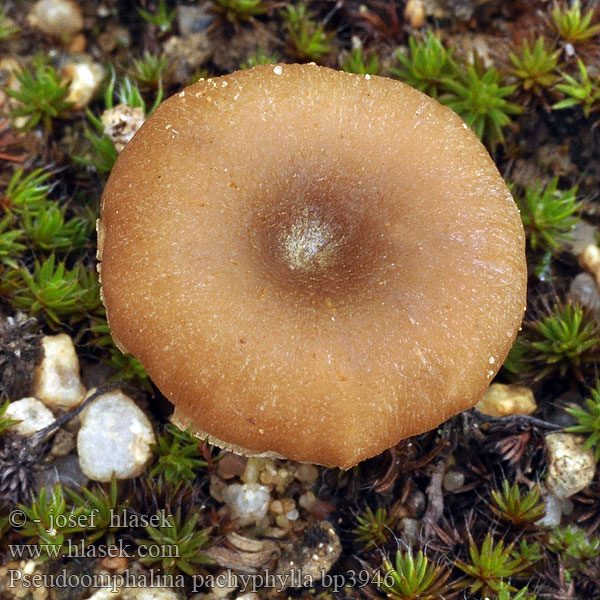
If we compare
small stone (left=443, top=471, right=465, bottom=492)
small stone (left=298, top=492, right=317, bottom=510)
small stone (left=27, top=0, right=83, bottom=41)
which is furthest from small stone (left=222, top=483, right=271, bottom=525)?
small stone (left=27, top=0, right=83, bottom=41)

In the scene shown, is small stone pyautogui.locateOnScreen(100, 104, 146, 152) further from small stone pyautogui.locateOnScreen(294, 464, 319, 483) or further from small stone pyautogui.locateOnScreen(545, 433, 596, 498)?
small stone pyautogui.locateOnScreen(545, 433, 596, 498)

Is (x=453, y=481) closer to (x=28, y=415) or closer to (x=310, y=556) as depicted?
(x=310, y=556)

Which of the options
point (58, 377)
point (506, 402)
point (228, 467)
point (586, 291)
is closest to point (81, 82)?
point (58, 377)

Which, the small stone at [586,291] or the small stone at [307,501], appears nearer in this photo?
the small stone at [307,501]

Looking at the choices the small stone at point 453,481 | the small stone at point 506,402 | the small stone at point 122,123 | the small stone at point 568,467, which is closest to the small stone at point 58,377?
the small stone at point 122,123

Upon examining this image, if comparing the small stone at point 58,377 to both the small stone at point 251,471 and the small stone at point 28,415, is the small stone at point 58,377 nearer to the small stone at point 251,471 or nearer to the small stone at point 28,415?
the small stone at point 28,415

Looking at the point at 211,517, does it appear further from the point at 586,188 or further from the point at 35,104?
the point at 586,188
